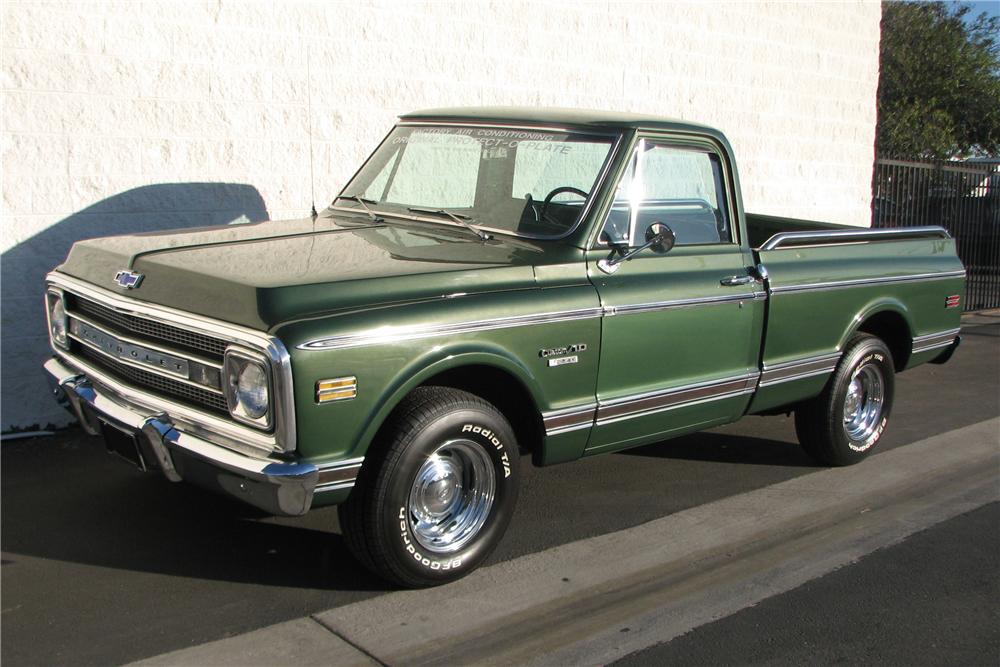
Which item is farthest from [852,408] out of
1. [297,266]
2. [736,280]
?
[297,266]

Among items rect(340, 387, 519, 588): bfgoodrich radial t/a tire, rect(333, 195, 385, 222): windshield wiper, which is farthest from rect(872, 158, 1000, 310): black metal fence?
rect(340, 387, 519, 588): bfgoodrich radial t/a tire

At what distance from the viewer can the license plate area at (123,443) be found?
13.4ft

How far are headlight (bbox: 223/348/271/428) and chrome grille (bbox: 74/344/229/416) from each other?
86 mm

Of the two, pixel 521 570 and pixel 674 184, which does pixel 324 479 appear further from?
pixel 674 184

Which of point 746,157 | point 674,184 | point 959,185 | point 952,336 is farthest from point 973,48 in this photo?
point 674,184

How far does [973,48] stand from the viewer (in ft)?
93.8

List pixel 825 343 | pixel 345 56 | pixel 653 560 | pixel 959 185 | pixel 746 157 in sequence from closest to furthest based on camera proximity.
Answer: pixel 653 560, pixel 825 343, pixel 345 56, pixel 746 157, pixel 959 185

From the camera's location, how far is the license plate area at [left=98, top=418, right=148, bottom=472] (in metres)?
4.08

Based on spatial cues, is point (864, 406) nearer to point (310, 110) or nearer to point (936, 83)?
point (310, 110)

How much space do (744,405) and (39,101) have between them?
14.7 feet

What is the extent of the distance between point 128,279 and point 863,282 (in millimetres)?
4083

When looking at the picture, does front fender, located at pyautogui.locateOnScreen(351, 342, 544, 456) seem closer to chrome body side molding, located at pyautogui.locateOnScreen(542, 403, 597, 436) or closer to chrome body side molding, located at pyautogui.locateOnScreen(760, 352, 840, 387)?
chrome body side molding, located at pyautogui.locateOnScreen(542, 403, 597, 436)

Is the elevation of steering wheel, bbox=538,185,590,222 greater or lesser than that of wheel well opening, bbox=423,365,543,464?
greater

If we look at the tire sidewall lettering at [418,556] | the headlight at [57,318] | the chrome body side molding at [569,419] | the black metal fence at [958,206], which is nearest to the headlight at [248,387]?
the tire sidewall lettering at [418,556]
